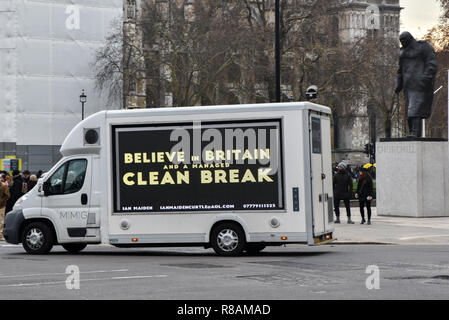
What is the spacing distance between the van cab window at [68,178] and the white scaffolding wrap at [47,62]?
131 ft

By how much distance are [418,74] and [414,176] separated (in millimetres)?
3283

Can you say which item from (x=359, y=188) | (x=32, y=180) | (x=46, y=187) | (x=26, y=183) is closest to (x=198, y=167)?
(x=46, y=187)

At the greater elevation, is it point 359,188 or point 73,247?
point 359,188

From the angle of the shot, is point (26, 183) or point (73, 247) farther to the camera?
point (26, 183)

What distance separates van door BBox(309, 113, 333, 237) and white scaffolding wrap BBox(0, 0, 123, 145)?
41.8 meters

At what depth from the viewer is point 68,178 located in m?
21.6

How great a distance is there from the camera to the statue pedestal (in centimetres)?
3322

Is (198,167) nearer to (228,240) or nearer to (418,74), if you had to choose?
(228,240)
